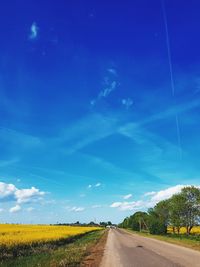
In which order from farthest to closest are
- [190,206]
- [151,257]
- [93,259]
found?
[190,206], [93,259], [151,257]

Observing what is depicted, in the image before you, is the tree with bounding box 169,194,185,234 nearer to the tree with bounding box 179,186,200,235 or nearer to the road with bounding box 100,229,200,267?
the tree with bounding box 179,186,200,235

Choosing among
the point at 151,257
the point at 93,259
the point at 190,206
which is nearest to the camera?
the point at 151,257

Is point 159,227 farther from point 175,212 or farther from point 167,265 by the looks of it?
point 167,265

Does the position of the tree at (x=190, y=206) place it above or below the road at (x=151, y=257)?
above

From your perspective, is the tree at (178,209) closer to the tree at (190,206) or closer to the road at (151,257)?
the tree at (190,206)

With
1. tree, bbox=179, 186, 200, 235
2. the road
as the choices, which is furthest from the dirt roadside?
tree, bbox=179, 186, 200, 235

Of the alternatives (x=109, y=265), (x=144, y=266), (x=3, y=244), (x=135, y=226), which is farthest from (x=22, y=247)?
(x=135, y=226)

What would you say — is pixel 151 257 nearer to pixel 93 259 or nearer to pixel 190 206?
pixel 93 259

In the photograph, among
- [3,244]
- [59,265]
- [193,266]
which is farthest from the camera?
[3,244]

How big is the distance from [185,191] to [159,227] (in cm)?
930

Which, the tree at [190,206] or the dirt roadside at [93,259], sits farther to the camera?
the tree at [190,206]

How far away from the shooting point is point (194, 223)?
75.1 metres

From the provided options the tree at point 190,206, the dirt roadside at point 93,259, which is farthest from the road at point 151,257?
the tree at point 190,206

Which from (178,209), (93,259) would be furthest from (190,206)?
(93,259)
